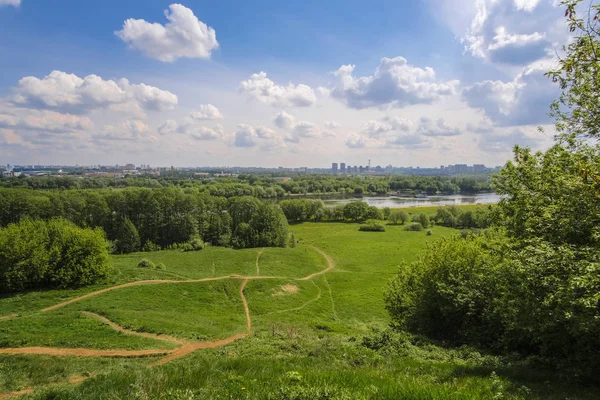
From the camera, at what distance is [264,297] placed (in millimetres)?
36250

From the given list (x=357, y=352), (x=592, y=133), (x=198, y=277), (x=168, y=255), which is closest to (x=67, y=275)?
(x=198, y=277)

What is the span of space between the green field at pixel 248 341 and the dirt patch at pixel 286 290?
153 millimetres

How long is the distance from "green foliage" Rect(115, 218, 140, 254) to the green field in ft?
58.8

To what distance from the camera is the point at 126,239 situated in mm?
63156

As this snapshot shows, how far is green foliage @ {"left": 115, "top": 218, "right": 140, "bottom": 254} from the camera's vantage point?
6272cm

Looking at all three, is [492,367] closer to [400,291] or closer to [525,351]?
[525,351]

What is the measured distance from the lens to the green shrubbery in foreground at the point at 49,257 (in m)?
30.8

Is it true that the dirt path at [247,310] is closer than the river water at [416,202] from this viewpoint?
Yes

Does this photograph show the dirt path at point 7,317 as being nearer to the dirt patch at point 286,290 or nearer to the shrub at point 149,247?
the dirt patch at point 286,290

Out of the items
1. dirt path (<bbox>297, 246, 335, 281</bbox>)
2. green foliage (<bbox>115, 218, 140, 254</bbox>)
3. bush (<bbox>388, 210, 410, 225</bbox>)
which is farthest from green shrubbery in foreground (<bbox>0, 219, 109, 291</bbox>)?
bush (<bbox>388, 210, 410, 225</bbox>)

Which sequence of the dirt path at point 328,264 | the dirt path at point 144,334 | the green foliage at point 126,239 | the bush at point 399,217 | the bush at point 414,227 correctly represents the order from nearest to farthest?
the dirt path at point 144,334
the dirt path at point 328,264
the green foliage at point 126,239
the bush at point 414,227
the bush at point 399,217

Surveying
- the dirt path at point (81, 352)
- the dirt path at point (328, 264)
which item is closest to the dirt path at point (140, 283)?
the dirt path at point (328, 264)

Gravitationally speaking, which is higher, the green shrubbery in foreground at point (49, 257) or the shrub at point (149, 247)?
the green shrubbery in foreground at point (49, 257)

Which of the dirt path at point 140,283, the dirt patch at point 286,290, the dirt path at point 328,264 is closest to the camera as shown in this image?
the dirt path at point 140,283
